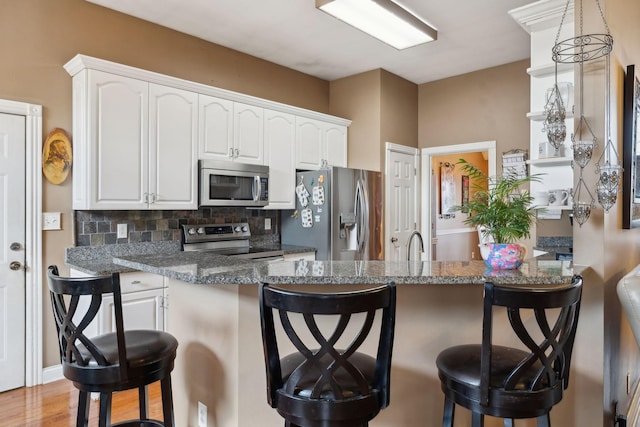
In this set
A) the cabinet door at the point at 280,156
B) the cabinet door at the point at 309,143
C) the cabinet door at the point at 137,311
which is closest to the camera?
the cabinet door at the point at 137,311

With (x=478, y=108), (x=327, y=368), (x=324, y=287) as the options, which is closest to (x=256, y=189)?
(x=324, y=287)

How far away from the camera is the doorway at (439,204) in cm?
474

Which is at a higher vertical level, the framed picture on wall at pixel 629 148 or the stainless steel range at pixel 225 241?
the framed picture on wall at pixel 629 148

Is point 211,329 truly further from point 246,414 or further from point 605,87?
point 605,87

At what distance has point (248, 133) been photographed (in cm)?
393

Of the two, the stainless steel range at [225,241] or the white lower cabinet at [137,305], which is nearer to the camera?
the white lower cabinet at [137,305]

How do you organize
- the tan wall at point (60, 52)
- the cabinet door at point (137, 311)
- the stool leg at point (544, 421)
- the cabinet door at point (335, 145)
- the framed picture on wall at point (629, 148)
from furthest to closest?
1. the cabinet door at point (335, 145)
2. the tan wall at point (60, 52)
3. the cabinet door at point (137, 311)
4. the framed picture on wall at point (629, 148)
5. the stool leg at point (544, 421)

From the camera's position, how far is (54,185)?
307 centimetres

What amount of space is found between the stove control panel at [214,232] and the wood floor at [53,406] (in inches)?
50.1

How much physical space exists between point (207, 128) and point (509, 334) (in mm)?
2802

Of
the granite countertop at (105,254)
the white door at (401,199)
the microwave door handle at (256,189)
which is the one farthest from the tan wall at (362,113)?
the granite countertop at (105,254)

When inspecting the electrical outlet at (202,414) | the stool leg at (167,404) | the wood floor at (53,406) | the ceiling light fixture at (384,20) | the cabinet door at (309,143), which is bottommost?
the wood floor at (53,406)

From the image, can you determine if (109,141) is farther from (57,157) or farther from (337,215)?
(337,215)

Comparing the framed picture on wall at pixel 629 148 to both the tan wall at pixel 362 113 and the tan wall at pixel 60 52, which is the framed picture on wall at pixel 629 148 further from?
the tan wall at pixel 60 52
